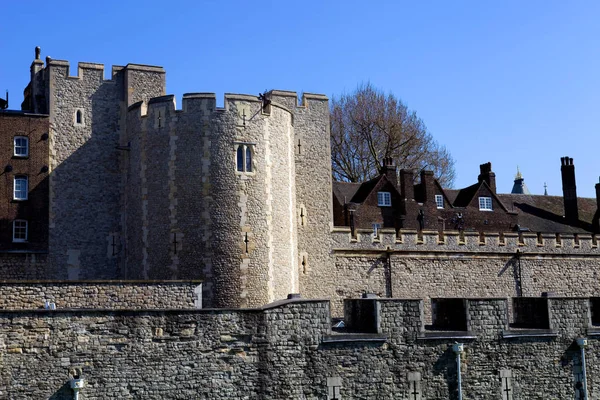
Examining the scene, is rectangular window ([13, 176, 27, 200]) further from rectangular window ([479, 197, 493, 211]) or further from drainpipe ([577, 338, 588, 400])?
rectangular window ([479, 197, 493, 211])

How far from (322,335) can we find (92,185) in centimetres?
1327

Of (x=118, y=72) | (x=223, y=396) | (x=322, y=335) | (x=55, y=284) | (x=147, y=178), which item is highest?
(x=118, y=72)

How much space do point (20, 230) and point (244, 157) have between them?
7.77m

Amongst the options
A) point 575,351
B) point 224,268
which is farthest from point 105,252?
point 575,351

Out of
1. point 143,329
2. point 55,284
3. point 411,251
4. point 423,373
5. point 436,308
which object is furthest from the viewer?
point 411,251

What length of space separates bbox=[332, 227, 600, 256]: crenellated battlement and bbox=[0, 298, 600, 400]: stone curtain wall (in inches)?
462

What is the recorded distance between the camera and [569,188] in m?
44.3

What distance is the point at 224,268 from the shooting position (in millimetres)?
25375

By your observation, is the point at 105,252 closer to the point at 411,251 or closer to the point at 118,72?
the point at 118,72

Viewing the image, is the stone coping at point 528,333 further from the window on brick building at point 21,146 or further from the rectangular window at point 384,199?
the rectangular window at point 384,199

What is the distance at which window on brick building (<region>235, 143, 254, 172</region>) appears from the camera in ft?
86.0

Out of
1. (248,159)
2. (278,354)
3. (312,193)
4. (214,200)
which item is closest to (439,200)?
(312,193)

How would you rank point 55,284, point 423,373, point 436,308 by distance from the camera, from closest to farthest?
point 423,373, point 436,308, point 55,284

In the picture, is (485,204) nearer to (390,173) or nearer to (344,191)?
(390,173)
